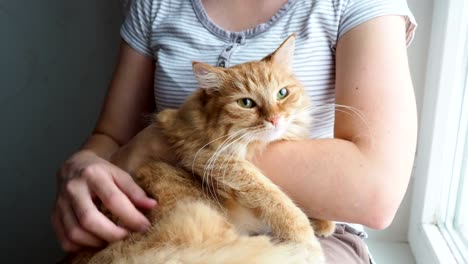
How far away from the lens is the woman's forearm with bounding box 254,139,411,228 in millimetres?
887

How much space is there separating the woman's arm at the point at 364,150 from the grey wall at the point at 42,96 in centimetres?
98

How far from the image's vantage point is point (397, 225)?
156cm

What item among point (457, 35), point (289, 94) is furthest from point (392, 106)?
point (457, 35)

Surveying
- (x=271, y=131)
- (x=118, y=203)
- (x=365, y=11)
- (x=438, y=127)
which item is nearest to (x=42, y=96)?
(x=118, y=203)

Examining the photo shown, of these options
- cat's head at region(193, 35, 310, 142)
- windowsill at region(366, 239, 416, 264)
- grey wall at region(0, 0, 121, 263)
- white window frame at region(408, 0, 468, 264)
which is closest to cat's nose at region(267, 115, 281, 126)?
cat's head at region(193, 35, 310, 142)

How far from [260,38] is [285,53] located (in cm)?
13

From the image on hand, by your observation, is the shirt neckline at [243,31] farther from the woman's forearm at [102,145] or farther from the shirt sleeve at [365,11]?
the woman's forearm at [102,145]

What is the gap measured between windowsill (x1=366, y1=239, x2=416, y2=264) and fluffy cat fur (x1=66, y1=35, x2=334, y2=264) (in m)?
0.55

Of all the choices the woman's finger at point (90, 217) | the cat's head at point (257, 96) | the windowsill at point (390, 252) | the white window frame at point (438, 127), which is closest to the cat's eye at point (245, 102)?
the cat's head at point (257, 96)

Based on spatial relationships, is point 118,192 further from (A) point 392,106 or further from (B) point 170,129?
(A) point 392,106

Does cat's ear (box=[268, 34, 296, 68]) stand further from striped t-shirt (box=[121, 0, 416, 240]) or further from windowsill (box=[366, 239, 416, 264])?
windowsill (box=[366, 239, 416, 264])

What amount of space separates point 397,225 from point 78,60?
4.06 feet

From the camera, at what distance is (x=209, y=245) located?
2.56 feet

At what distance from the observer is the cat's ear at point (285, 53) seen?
3.14 ft
